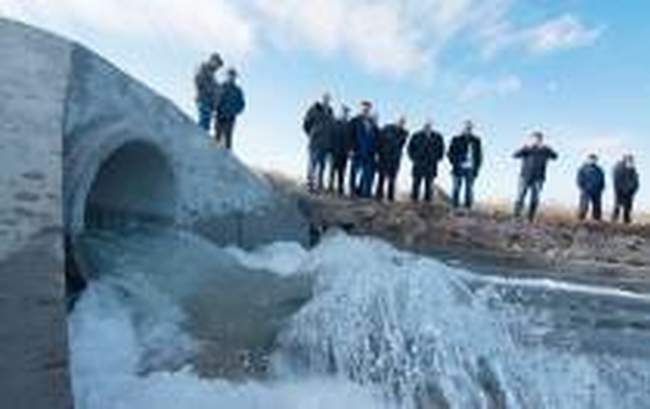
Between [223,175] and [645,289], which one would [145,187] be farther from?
[645,289]

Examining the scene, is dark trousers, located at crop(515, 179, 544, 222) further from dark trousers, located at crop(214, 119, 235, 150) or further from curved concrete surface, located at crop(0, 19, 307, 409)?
dark trousers, located at crop(214, 119, 235, 150)

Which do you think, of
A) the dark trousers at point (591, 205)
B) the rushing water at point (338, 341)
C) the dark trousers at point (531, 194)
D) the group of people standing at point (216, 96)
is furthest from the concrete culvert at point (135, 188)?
the dark trousers at point (591, 205)

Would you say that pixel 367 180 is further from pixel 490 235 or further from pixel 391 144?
pixel 490 235

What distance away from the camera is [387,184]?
24.3 m

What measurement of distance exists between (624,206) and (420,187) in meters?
4.12

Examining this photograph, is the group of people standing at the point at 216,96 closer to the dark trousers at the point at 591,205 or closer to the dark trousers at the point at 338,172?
the dark trousers at the point at 338,172

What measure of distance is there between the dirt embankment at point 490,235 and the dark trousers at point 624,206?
420mm

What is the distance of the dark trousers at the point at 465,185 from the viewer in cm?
2409

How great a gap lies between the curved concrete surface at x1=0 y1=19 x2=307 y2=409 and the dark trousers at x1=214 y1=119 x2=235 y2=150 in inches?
84.7

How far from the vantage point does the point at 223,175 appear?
63.9 ft

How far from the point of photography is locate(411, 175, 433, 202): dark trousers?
955 inches

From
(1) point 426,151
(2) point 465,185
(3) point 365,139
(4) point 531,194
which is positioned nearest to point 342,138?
(3) point 365,139

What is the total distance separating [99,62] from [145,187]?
102 inches

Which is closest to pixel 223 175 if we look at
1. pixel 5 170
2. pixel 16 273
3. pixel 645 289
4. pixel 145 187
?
pixel 145 187
